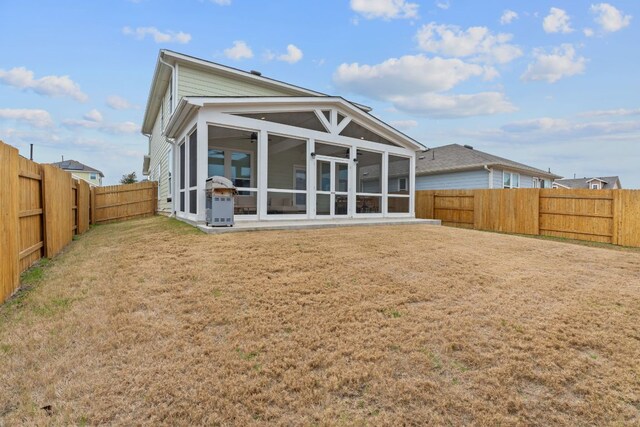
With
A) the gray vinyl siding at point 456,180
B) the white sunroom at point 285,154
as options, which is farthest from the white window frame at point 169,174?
the gray vinyl siding at point 456,180

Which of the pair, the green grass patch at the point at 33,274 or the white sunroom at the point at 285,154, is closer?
the green grass patch at the point at 33,274

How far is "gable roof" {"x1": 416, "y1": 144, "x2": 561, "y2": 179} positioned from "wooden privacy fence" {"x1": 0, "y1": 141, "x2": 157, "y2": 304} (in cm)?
1778

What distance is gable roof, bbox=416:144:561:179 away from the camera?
59.1 ft

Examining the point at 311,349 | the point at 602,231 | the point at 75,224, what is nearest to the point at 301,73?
the point at 75,224

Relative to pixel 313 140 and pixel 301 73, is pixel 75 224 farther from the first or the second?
pixel 301 73

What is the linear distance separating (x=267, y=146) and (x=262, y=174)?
115 cm

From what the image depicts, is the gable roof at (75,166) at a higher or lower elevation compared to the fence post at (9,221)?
higher

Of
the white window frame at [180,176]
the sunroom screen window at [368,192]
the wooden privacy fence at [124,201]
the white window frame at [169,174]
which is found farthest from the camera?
the wooden privacy fence at [124,201]

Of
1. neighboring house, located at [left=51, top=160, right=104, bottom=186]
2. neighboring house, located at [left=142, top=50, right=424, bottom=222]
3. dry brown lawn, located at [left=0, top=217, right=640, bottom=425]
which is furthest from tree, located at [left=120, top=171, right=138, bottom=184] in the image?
dry brown lawn, located at [left=0, top=217, right=640, bottom=425]

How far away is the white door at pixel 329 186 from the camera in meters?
10.9

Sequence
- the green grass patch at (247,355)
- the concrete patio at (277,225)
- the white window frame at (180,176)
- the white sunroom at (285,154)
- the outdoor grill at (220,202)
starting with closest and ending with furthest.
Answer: the green grass patch at (247,355)
the concrete patio at (277,225)
the outdoor grill at (220,202)
the white sunroom at (285,154)
the white window frame at (180,176)

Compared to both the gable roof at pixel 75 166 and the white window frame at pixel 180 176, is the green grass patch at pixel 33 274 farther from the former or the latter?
the gable roof at pixel 75 166

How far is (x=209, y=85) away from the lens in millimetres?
12594

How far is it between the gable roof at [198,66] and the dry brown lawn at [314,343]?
8878mm
